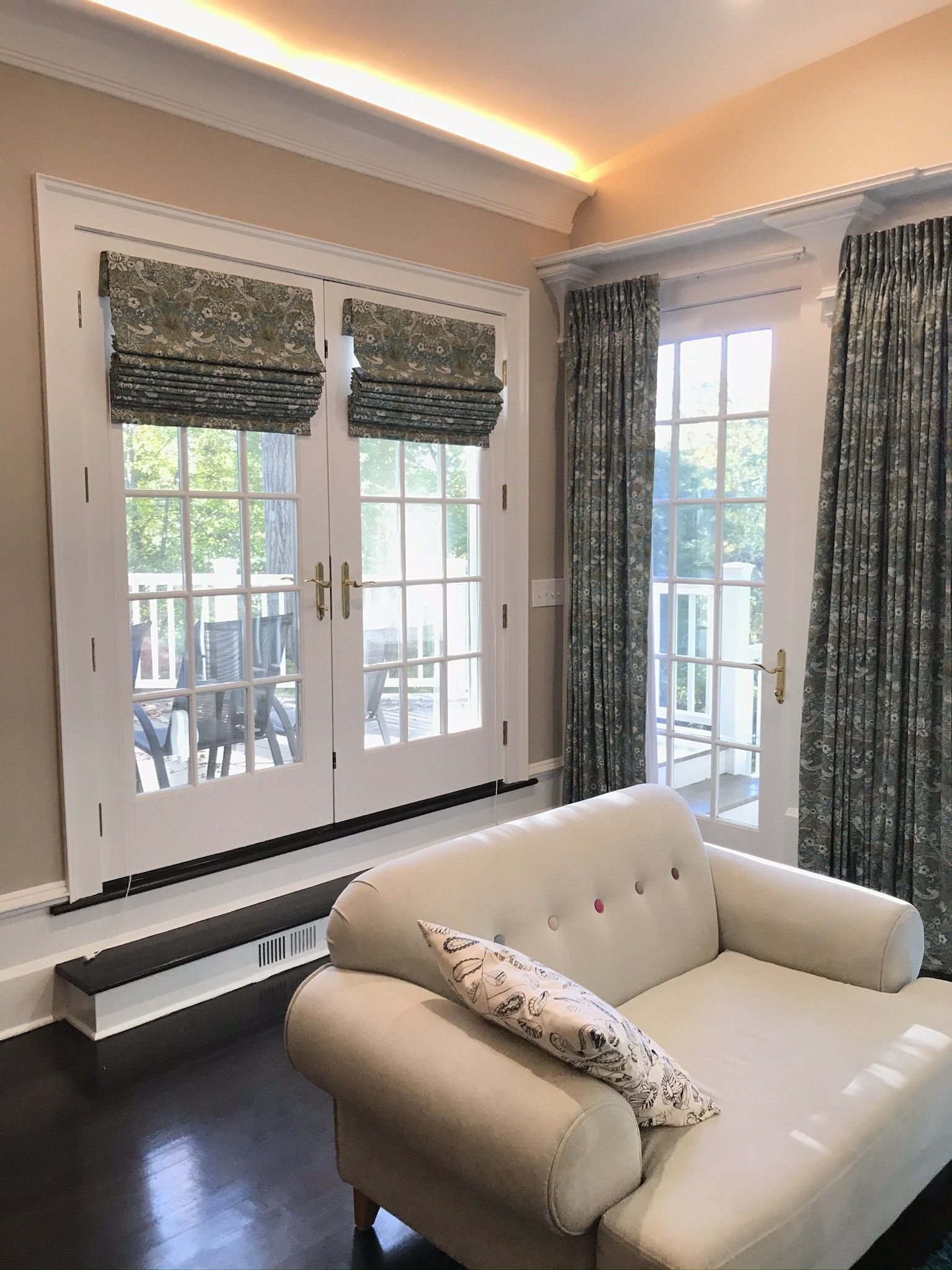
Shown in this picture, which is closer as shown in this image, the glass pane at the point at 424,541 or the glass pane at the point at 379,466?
the glass pane at the point at 379,466

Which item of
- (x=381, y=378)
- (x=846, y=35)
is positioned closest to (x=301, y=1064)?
(x=381, y=378)

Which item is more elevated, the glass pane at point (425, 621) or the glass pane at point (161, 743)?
the glass pane at point (425, 621)

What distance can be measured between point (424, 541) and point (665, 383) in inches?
46.6

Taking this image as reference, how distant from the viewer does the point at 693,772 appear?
4125 mm

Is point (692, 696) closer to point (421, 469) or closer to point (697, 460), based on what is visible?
point (697, 460)

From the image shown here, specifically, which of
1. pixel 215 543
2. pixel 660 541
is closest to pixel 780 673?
pixel 660 541

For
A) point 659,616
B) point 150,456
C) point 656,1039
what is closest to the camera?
point 656,1039

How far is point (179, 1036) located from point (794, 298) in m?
3.19

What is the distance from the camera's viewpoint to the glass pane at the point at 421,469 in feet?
12.5

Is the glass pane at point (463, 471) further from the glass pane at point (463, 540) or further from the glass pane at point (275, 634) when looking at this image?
the glass pane at point (275, 634)

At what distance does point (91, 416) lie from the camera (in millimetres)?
2949

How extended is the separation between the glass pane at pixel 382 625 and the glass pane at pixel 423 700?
12cm

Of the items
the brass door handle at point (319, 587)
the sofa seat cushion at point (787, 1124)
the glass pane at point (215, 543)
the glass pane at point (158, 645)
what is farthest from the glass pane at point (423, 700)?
the sofa seat cushion at point (787, 1124)

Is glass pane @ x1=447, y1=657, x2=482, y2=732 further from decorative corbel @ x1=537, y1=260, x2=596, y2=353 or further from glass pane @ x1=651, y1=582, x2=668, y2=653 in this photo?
decorative corbel @ x1=537, y1=260, x2=596, y2=353
